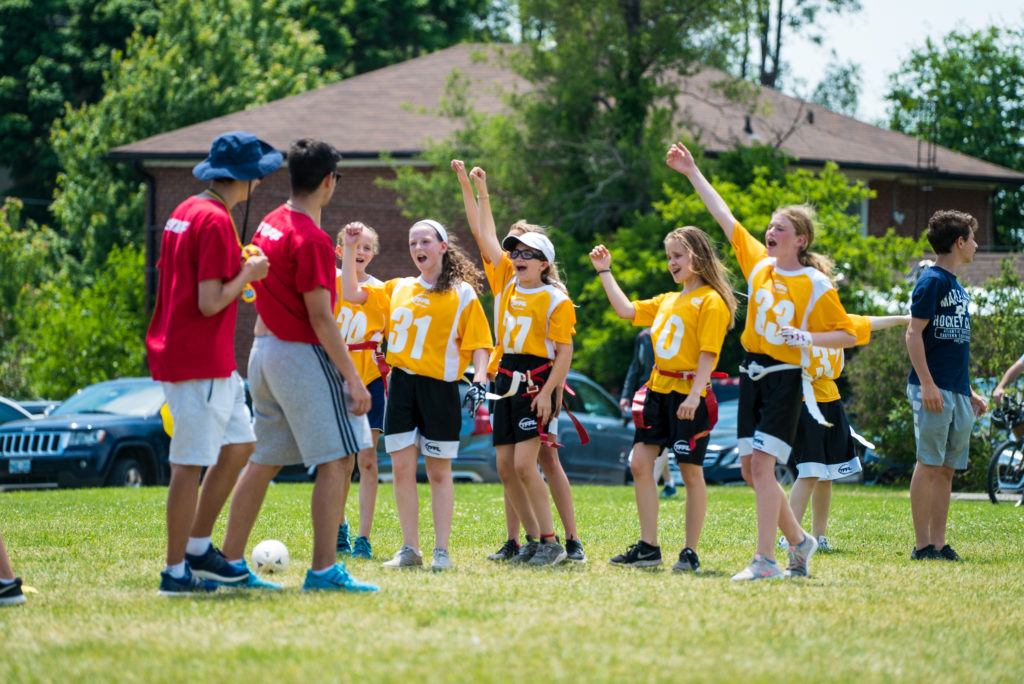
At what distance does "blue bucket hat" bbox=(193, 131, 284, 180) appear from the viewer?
20.3ft

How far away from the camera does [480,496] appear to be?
14.2 m

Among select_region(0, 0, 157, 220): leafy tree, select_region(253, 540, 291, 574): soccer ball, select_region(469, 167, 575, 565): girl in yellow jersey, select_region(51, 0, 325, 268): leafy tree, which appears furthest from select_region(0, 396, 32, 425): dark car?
select_region(0, 0, 157, 220): leafy tree

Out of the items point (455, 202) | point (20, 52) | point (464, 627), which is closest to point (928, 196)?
point (455, 202)

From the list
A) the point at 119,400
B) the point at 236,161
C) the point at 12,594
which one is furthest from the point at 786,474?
the point at 12,594

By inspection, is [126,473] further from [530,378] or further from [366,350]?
[530,378]

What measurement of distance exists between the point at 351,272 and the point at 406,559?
1.77 m

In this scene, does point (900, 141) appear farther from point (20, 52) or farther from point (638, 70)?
point (20, 52)

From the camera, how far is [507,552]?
8.02 meters

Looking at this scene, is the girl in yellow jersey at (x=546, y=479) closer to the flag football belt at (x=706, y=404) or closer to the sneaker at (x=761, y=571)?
the flag football belt at (x=706, y=404)

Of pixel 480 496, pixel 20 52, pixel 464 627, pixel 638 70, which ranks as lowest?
pixel 480 496

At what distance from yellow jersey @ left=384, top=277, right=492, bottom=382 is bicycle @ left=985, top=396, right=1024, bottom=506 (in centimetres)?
717

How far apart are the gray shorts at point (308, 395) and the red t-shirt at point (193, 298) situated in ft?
0.72

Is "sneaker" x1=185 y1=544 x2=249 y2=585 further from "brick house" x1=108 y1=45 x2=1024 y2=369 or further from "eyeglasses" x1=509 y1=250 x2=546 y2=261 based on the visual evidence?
"brick house" x1=108 y1=45 x2=1024 y2=369

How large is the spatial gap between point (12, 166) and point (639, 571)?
41.6 m
